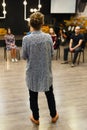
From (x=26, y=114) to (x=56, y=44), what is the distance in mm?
4350

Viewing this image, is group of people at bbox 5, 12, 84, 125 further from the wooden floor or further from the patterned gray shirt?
the wooden floor

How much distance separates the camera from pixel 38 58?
11.0 ft

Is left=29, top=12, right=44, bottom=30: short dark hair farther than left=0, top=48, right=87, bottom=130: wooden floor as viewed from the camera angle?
No

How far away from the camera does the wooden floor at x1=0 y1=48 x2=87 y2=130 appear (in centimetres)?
372

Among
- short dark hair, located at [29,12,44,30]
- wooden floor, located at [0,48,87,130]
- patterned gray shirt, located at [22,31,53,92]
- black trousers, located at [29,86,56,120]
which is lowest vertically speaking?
wooden floor, located at [0,48,87,130]

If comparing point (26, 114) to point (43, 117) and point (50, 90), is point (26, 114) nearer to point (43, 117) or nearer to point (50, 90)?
point (43, 117)

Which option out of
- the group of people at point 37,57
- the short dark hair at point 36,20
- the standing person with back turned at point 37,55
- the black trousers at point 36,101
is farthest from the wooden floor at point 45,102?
the short dark hair at point 36,20

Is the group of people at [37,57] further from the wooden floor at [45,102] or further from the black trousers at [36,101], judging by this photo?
the wooden floor at [45,102]

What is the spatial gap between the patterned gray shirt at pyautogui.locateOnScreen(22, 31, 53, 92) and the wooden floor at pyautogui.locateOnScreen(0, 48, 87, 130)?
653 millimetres

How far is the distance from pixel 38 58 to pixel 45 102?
1391 millimetres

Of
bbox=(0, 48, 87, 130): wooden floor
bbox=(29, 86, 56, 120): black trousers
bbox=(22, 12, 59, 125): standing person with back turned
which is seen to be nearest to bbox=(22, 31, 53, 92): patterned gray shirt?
bbox=(22, 12, 59, 125): standing person with back turned

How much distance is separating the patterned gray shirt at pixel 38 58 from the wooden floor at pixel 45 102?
65cm

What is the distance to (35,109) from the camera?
3592 millimetres

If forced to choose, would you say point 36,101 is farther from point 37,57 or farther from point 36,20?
point 36,20
